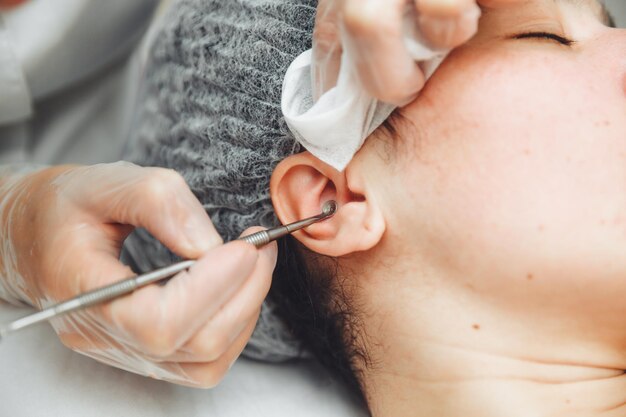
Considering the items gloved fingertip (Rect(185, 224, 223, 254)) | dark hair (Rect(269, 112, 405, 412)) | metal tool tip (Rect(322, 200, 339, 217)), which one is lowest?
dark hair (Rect(269, 112, 405, 412))

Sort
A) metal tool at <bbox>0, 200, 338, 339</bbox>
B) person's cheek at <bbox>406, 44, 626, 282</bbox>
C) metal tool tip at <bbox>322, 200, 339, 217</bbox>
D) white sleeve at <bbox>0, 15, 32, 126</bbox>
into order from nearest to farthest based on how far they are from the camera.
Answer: metal tool at <bbox>0, 200, 338, 339</bbox> → person's cheek at <bbox>406, 44, 626, 282</bbox> → metal tool tip at <bbox>322, 200, 339, 217</bbox> → white sleeve at <bbox>0, 15, 32, 126</bbox>

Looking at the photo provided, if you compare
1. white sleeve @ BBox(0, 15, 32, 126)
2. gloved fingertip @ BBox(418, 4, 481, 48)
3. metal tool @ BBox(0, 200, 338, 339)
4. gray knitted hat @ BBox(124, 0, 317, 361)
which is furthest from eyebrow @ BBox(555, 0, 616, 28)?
white sleeve @ BBox(0, 15, 32, 126)

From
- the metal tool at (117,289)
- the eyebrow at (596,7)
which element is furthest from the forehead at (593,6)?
the metal tool at (117,289)

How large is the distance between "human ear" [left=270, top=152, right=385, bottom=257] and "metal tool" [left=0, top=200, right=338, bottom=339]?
0.04 meters

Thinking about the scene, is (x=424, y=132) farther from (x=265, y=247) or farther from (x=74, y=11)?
(x=74, y=11)

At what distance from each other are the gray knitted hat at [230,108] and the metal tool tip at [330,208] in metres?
0.09

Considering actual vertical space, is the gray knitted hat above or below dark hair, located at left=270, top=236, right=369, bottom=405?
above

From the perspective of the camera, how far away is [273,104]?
84cm

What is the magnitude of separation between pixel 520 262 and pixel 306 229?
292mm

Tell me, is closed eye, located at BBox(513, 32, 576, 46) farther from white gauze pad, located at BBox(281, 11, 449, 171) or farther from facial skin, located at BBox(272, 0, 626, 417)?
white gauze pad, located at BBox(281, 11, 449, 171)

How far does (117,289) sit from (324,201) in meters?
0.32

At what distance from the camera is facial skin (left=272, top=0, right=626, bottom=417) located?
2.34 feet

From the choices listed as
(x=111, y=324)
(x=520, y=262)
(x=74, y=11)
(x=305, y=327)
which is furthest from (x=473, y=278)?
(x=74, y=11)

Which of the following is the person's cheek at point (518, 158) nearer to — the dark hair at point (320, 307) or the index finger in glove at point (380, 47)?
the index finger in glove at point (380, 47)
